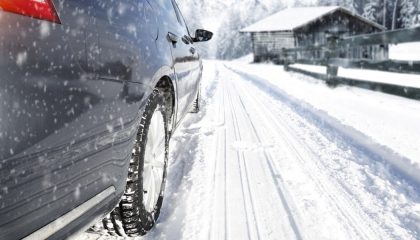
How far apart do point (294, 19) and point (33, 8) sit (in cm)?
3627

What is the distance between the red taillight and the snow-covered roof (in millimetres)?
32078

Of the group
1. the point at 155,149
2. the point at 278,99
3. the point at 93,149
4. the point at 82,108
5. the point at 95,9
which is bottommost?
the point at 278,99

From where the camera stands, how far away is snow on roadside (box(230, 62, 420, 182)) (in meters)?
3.37

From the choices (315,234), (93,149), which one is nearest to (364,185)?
(315,234)

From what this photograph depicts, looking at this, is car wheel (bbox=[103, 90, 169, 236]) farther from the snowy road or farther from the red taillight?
the red taillight

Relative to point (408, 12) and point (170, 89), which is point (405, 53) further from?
point (170, 89)

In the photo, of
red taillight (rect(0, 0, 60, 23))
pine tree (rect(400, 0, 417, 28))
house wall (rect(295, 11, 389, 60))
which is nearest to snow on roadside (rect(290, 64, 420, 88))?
red taillight (rect(0, 0, 60, 23))

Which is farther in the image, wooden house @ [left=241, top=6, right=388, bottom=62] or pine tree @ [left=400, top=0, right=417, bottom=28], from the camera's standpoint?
pine tree @ [left=400, top=0, right=417, bottom=28]

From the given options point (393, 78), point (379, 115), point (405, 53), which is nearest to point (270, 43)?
point (405, 53)

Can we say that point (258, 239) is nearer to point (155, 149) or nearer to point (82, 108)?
→ point (155, 149)

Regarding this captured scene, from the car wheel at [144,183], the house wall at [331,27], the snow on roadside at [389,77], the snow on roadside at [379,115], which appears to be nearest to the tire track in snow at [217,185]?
the car wheel at [144,183]

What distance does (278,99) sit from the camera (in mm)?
7262

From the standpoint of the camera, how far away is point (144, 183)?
1945 mm

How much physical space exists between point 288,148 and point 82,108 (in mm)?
2703
